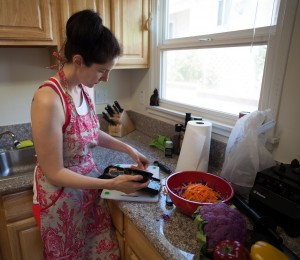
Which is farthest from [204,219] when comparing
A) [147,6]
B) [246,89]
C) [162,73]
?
[147,6]

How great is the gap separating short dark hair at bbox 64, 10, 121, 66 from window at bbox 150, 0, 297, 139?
68 centimetres

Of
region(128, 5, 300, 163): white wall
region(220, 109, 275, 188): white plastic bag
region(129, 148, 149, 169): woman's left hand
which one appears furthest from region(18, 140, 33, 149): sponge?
region(128, 5, 300, 163): white wall

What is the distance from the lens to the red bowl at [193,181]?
877mm

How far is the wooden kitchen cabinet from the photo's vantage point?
1.15m

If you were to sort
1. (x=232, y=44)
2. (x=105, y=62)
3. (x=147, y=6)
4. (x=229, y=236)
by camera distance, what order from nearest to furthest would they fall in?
1. (x=229, y=236)
2. (x=105, y=62)
3. (x=232, y=44)
4. (x=147, y=6)

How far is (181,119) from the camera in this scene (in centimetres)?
155

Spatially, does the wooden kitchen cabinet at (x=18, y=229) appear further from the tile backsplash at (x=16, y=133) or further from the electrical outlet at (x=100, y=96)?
the electrical outlet at (x=100, y=96)

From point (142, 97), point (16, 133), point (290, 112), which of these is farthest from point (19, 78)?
point (290, 112)

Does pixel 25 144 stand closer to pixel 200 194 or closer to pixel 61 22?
pixel 61 22

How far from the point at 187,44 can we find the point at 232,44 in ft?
1.12

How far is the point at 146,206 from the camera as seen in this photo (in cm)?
95

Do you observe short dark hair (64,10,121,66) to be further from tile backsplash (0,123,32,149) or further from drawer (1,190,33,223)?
tile backsplash (0,123,32,149)

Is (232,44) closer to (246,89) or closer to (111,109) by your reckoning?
(246,89)

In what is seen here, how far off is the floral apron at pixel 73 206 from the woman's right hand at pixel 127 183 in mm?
197
